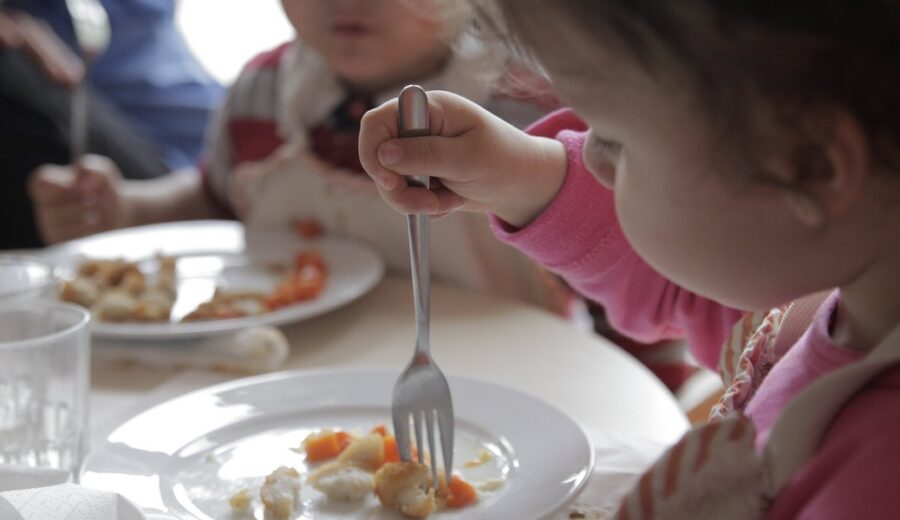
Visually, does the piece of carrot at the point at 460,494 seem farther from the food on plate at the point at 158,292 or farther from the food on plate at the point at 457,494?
the food on plate at the point at 158,292

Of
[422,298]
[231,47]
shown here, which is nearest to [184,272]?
[422,298]

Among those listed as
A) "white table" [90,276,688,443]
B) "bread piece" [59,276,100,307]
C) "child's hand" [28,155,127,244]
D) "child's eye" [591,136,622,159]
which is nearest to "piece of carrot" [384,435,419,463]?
"white table" [90,276,688,443]

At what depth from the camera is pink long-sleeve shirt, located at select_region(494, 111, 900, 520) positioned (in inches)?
18.6

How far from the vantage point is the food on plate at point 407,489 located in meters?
0.63

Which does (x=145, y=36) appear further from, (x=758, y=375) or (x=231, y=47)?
(x=758, y=375)

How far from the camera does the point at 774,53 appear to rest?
Answer: 1.39 ft

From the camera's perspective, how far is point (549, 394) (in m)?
0.87

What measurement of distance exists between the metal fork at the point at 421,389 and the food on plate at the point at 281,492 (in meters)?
0.07

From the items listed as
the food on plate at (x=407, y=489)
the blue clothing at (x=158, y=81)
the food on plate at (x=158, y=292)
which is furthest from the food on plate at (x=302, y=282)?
the blue clothing at (x=158, y=81)

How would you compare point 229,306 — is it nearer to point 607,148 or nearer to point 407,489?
point 407,489

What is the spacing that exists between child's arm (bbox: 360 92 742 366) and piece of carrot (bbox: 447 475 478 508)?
→ 0.18 m

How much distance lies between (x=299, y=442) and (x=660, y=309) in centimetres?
30

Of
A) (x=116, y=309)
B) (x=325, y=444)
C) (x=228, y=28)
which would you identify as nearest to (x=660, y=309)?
(x=325, y=444)

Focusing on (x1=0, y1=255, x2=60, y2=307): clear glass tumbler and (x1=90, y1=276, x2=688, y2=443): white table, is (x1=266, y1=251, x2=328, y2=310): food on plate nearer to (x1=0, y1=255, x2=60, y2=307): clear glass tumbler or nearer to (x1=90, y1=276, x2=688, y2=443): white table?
(x1=90, y1=276, x2=688, y2=443): white table
